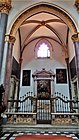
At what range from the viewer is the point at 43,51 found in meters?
15.0

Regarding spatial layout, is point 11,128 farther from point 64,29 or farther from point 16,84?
point 64,29

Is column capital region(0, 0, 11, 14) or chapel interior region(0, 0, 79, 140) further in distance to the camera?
column capital region(0, 0, 11, 14)

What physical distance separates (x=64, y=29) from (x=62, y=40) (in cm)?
123

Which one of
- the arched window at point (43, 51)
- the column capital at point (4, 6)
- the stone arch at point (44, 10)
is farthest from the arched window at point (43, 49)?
the column capital at point (4, 6)

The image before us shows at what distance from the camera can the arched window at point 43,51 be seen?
14.8 meters

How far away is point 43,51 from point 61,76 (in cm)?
342

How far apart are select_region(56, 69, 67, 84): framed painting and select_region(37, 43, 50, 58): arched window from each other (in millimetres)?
2243

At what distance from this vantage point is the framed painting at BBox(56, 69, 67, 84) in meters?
13.5

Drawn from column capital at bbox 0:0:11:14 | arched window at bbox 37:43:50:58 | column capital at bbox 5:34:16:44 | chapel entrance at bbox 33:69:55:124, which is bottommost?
chapel entrance at bbox 33:69:55:124

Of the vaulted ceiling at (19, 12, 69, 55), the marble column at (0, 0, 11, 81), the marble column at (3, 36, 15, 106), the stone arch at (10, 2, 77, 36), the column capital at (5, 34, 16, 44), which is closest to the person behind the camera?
the marble column at (3, 36, 15, 106)

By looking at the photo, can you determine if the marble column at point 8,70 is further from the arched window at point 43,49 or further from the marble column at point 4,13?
the arched window at point 43,49

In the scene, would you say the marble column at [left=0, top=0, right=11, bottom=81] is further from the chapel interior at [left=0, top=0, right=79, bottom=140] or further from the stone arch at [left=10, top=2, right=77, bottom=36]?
the stone arch at [left=10, top=2, right=77, bottom=36]

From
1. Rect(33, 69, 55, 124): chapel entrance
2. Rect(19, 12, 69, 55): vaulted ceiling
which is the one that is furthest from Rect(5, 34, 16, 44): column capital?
Rect(33, 69, 55, 124): chapel entrance

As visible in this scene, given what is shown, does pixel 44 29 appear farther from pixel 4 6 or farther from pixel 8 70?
pixel 8 70
